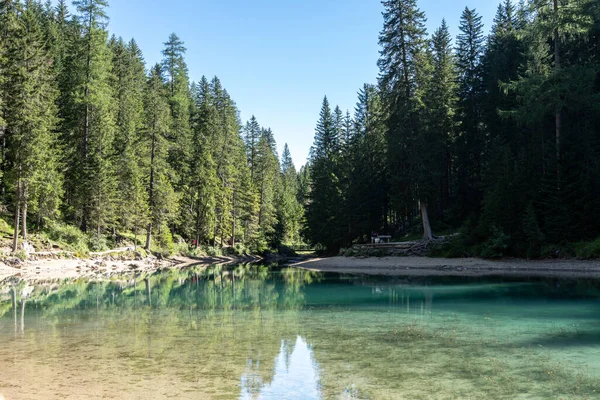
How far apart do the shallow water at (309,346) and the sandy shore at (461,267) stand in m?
5.73

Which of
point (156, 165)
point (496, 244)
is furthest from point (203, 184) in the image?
point (496, 244)

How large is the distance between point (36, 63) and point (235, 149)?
3258cm

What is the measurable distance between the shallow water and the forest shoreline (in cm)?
930

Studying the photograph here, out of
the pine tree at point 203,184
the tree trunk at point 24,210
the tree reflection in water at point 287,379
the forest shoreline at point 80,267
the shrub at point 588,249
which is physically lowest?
the tree reflection in water at point 287,379

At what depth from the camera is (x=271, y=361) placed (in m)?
8.91

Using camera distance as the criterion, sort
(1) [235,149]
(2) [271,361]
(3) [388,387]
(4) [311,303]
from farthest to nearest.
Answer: (1) [235,149]
(4) [311,303]
(2) [271,361]
(3) [388,387]

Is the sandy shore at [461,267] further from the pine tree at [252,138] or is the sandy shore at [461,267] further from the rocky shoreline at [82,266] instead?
the pine tree at [252,138]

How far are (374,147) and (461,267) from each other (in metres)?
24.8

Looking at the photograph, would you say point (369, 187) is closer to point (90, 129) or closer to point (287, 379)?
point (90, 129)

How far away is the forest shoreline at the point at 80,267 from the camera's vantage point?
27.6 metres

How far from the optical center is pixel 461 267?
2953 cm

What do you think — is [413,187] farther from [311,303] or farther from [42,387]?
[42,387]

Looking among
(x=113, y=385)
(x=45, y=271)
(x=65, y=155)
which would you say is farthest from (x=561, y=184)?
(x=65, y=155)

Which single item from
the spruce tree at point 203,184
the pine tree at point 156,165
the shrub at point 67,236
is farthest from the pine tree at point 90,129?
the spruce tree at point 203,184
